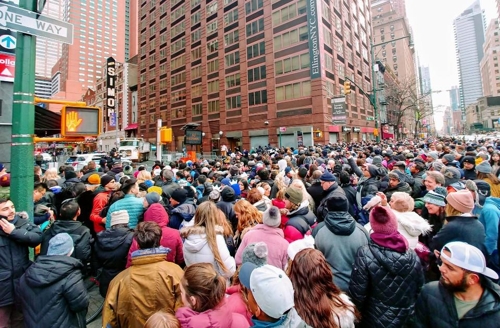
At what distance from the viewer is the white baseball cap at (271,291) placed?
5.18 ft

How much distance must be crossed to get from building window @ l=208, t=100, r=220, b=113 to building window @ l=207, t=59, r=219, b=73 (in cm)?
478

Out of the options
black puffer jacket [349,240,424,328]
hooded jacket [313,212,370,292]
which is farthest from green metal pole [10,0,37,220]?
black puffer jacket [349,240,424,328]

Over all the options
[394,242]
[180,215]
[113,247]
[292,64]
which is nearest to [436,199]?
[394,242]

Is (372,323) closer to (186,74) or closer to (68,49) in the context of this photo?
(186,74)

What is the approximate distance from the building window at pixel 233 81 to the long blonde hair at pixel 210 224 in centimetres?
3331

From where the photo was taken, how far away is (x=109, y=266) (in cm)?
344

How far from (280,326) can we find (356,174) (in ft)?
23.4

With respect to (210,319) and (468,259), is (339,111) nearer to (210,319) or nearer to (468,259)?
(468,259)

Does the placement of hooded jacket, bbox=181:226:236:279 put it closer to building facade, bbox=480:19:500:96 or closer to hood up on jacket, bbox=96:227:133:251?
hood up on jacket, bbox=96:227:133:251

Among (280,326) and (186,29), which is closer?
(280,326)

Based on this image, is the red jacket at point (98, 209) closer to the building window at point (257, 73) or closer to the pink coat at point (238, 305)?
the pink coat at point (238, 305)

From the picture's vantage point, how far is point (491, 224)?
338 cm

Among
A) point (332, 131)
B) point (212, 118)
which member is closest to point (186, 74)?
point (212, 118)

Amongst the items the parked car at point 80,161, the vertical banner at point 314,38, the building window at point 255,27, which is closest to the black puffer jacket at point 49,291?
the parked car at point 80,161
